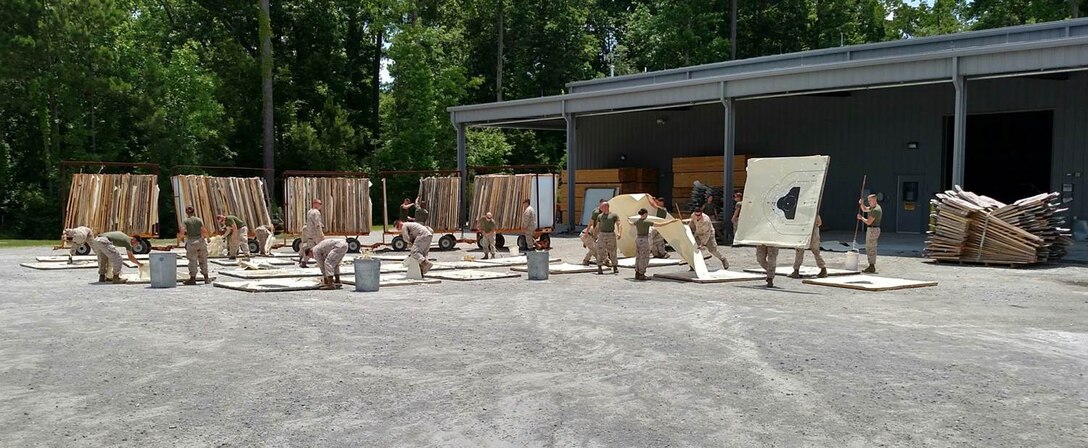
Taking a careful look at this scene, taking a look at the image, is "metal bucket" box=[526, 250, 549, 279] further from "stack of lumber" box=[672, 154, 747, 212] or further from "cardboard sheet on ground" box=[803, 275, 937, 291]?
"stack of lumber" box=[672, 154, 747, 212]

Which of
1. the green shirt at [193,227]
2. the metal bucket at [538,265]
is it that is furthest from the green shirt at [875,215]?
the green shirt at [193,227]

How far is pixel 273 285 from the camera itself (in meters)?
17.7

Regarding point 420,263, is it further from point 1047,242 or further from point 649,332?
point 1047,242

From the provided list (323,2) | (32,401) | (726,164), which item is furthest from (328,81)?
(32,401)

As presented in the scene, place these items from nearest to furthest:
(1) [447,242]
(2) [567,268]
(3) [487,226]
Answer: (2) [567,268], (3) [487,226], (1) [447,242]

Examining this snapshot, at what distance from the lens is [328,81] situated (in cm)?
5084

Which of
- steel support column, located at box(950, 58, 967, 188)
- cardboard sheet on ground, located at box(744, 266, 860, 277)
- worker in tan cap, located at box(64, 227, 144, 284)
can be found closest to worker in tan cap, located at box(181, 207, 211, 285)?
worker in tan cap, located at box(64, 227, 144, 284)

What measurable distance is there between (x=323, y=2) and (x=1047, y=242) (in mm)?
38990

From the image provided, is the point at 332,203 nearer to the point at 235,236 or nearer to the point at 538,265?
the point at 235,236

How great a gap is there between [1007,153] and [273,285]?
23.9m

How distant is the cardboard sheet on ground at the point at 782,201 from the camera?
698 inches

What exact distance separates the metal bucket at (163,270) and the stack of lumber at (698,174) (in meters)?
20.3

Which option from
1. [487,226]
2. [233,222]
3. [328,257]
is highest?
[233,222]

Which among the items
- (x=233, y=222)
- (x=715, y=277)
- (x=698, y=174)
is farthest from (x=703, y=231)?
(x=698, y=174)
